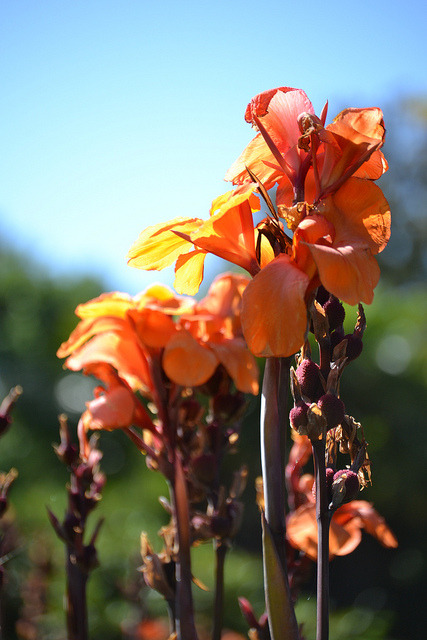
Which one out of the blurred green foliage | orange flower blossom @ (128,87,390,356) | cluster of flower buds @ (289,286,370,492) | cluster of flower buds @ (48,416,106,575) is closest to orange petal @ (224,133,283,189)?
orange flower blossom @ (128,87,390,356)

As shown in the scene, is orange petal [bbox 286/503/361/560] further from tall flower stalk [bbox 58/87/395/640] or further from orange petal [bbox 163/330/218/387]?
orange petal [bbox 163/330/218/387]

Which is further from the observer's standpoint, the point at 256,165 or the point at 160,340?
the point at 160,340

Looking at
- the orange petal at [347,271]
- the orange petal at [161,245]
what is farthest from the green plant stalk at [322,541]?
the orange petal at [161,245]

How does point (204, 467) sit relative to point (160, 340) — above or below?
below

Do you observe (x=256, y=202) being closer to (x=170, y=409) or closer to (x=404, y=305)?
(x=170, y=409)

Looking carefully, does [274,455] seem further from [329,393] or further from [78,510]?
[78,510]

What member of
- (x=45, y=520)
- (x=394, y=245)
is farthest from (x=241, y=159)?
(x=394, y=245)

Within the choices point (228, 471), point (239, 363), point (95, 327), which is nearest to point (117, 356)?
point (95, 327)
